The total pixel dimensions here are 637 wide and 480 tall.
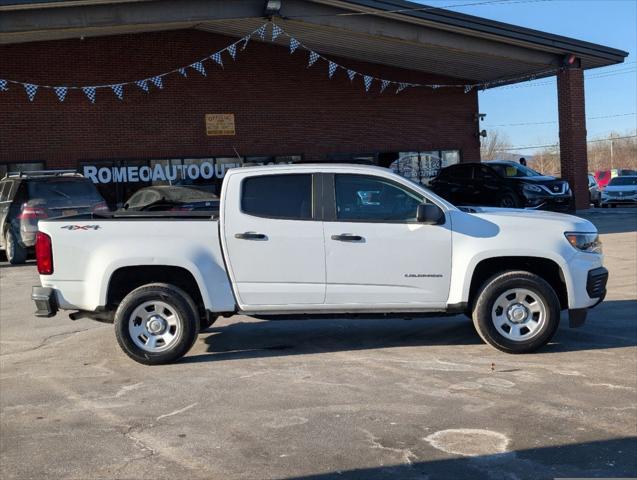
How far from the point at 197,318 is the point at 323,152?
18.8 metres

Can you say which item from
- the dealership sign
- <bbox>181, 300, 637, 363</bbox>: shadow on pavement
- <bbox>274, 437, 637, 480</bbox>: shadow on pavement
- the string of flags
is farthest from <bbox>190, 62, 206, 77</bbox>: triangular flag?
<bbox>274, 437, 637, 480</bbox>: shadow on pavement

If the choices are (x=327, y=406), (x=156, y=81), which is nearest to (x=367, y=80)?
(x=156, y=81)

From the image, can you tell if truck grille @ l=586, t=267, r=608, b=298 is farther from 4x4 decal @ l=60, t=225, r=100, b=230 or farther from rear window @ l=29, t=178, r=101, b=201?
rear window @ l=29, t=178, r=101, b=201

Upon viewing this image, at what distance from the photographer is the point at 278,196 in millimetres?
7359

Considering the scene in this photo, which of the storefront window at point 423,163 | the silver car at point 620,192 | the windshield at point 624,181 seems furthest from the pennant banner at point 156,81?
the windshield at point 624,181

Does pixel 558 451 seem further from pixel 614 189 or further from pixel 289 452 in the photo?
pixel 614 189

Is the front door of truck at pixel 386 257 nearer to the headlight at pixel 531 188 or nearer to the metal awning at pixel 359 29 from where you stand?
the metal awning at pixel 359 29

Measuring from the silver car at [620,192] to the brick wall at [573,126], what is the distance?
7.53m

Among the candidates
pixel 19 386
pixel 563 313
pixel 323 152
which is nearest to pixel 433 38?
pixel 323 152

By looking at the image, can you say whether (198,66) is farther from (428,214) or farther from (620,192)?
(620,192)

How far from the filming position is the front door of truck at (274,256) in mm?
7172

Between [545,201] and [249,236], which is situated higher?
[545,201]

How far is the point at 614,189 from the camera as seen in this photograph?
31.9 meters

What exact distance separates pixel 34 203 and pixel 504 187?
14.2m
